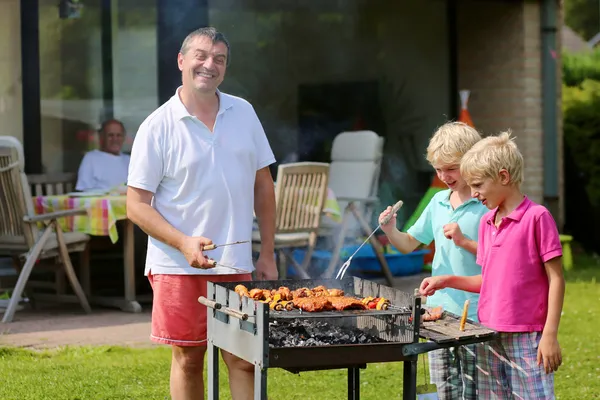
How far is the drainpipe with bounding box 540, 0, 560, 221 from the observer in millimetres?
10648

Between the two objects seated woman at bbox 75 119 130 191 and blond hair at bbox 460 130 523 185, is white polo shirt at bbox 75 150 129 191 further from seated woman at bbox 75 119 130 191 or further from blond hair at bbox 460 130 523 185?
blond hair at bbox 460 130 523 185

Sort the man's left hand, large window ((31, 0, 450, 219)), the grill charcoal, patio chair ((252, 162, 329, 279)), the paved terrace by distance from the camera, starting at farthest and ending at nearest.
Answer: large window ((31, 0, 450, 219))
patio chair ((252, 162, 329, 279))
the paved terrace
the man's left hand
the grill charcoal

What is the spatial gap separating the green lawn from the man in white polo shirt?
1356 mm

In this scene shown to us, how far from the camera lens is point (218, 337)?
3.81m

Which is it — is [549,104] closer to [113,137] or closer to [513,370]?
[113,137]

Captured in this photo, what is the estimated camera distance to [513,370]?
387cm

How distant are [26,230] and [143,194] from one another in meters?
3.64

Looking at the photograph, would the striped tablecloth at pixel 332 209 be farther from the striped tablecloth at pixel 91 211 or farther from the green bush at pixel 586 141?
the green bush at pixel 586 141

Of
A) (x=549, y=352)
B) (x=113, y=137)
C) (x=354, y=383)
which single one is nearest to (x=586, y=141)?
(x=113, y=137)

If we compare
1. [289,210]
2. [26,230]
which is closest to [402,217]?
[289,210]

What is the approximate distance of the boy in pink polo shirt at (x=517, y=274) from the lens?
372 centimetres

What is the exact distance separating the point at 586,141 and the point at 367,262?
3.49 m

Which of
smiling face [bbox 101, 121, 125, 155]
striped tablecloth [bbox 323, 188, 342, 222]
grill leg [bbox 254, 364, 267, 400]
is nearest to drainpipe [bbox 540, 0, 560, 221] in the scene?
striped tablecloth [bbox 323, 188, 342, 222]

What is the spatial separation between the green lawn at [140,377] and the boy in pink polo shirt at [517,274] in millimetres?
1896
